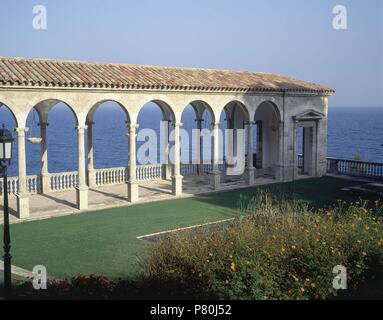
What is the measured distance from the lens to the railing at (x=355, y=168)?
88.1 ft

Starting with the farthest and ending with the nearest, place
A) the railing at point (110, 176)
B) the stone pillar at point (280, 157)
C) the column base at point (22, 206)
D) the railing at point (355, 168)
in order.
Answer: the railing at point (355, 168) → the stone pillar at point (280, 157) → the railing at point (110, 176) → the column base at point (22, 206)

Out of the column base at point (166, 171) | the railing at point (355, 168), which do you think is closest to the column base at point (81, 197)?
the column base at point (166, 171)

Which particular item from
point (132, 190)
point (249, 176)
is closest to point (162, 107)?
point (249, 176)

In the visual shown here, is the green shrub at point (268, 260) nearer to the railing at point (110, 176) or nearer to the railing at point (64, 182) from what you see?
the railing at point (64, 182)

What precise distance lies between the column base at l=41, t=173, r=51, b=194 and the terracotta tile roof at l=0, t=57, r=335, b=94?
17.8ft

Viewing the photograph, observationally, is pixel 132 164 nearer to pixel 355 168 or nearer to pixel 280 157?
pixel 280 157

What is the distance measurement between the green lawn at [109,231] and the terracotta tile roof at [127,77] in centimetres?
502

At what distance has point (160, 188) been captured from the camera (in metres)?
23.6

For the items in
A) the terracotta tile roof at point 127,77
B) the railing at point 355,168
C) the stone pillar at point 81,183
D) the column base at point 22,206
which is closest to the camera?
the column base at point 22,206

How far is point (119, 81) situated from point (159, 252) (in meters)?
11.3

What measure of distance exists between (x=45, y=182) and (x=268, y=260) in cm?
1543

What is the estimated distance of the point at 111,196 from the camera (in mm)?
21312
